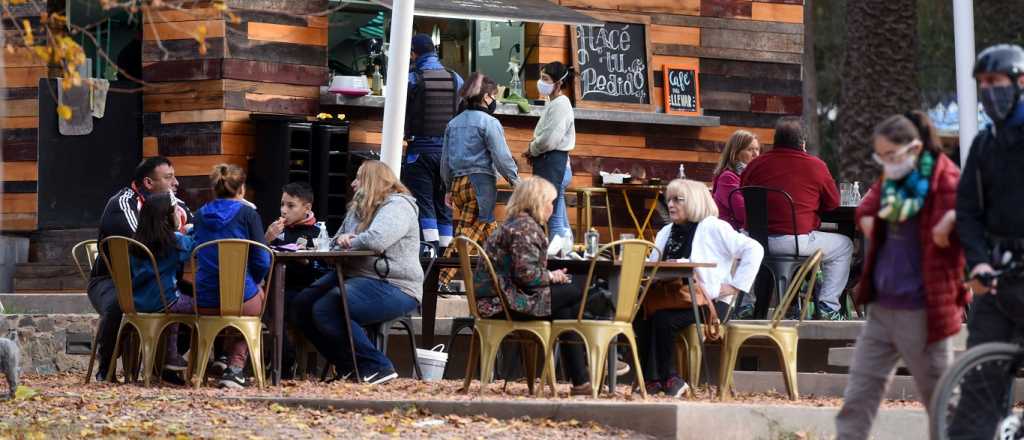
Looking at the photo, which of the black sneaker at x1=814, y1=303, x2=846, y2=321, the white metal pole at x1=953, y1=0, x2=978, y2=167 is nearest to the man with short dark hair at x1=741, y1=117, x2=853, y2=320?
Result: the black sneaker at x1=814, y1=303, x2=846, y2=321

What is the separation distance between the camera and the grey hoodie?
31.0ft

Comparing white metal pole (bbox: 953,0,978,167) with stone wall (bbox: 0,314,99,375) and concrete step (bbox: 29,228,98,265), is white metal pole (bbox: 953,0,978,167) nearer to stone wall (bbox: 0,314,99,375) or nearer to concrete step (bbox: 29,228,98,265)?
stone wall (bbox: 0,314,99,375)

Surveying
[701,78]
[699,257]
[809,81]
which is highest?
[809,81]

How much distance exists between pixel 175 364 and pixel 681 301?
109 inches

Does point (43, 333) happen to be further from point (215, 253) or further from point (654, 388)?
point (654, 388)

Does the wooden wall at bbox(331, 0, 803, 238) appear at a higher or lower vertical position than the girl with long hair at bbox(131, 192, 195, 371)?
higher

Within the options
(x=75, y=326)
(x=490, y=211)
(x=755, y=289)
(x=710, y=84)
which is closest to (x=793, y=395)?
(x=755, y=289)

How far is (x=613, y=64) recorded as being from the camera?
14320mm

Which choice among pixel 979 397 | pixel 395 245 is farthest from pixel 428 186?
pixel 979 397

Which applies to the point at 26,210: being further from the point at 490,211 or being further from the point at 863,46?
the point at 863,46

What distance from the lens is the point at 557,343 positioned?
899cm

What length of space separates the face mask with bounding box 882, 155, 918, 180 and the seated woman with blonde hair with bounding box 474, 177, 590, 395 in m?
2.59

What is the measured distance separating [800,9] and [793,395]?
23.2 ft

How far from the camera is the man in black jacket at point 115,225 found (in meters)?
10.0
